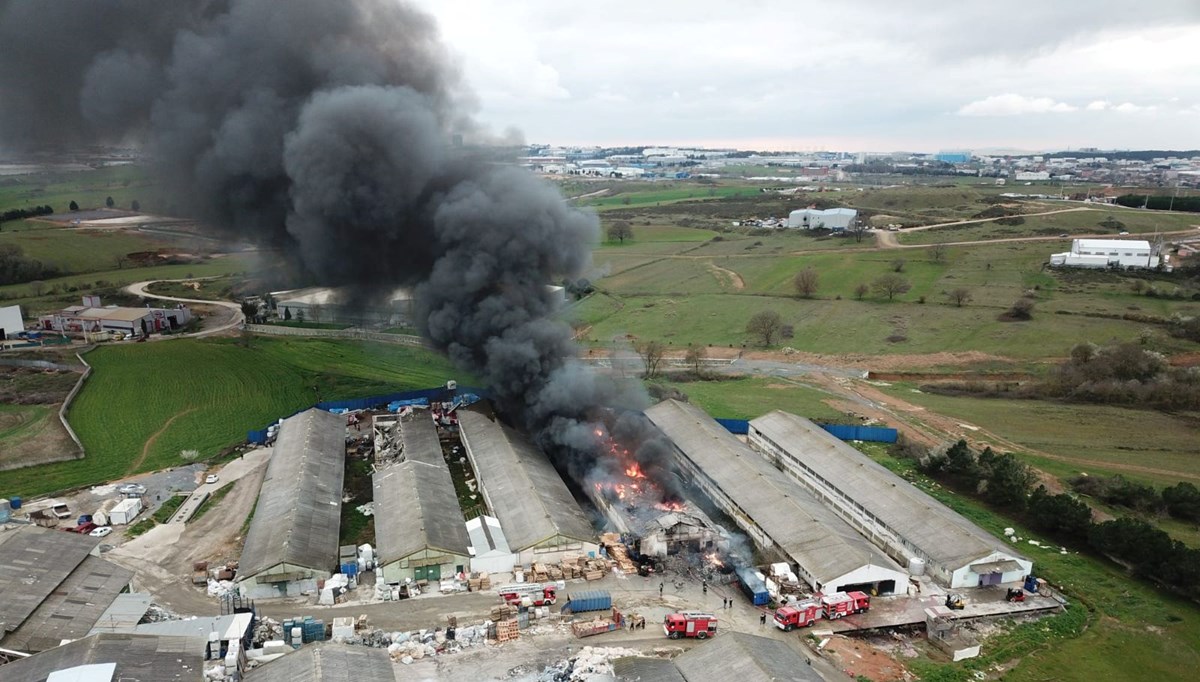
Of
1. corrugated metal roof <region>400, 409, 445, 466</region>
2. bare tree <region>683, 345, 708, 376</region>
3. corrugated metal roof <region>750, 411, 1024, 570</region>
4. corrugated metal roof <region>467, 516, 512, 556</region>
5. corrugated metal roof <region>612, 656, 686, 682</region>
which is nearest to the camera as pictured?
corrugated metal roof <region>612, 656, 686, 682</region>

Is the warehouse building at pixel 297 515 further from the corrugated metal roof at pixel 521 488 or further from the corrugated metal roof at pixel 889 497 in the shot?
the corrugated metal roof at pixel 889 497

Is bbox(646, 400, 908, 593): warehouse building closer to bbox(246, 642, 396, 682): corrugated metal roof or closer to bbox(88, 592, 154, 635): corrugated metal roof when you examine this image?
bbox(246, 642, 396, 682): corrugated metal roof

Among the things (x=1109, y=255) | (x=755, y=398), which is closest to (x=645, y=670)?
(x=755, y=398)

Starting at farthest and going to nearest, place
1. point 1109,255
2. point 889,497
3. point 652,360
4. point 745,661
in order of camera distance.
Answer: point 1109,255, point 652,360, point 889,497, point 745,661

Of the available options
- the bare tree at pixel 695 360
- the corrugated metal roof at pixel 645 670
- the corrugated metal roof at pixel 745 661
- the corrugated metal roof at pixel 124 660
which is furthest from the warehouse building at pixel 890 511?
the corrugated metal roof at pixel 124 660

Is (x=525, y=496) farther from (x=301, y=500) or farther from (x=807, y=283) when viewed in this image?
(x=807, y=283)

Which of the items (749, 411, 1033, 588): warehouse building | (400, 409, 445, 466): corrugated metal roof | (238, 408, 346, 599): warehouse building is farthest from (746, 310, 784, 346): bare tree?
(238, 408, 346, 599): warehouse building

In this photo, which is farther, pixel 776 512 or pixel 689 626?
pixel 776 512
